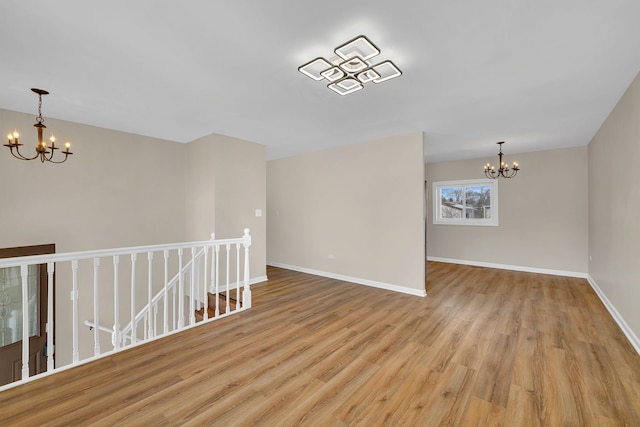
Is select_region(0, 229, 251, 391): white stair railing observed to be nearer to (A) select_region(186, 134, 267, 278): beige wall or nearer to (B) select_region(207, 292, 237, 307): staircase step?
(B) select_region(207, 292, 237, 307): staircase step

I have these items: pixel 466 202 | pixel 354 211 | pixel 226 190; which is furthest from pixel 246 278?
pixel 466 202

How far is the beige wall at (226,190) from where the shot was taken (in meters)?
4.55

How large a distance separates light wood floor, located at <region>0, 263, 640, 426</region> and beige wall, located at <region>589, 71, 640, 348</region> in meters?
0.45

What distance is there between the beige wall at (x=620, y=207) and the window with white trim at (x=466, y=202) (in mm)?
1973

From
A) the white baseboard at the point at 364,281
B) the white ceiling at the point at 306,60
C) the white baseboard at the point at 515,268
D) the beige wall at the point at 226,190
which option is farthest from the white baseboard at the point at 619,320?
the beige wall at the point at 226,190

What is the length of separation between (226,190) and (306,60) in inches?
113

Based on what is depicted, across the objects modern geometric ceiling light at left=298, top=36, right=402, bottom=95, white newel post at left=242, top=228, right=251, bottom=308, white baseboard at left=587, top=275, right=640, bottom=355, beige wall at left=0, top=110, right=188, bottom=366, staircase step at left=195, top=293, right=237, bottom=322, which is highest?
modern geometric ceiling light at left=298, top=36, right=402, bottom=95

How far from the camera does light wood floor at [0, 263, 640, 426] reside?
1.80 m

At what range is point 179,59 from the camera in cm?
233

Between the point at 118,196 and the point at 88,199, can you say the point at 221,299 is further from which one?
the point at 88,199

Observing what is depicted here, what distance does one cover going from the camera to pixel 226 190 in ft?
15.2

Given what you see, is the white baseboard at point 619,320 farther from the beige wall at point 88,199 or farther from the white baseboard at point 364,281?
the beige wall at point 88,199

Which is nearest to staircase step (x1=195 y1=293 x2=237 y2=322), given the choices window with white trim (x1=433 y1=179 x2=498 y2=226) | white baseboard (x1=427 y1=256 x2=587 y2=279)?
white baseboard (x1=427 y1=256 x2=587 y2=279)

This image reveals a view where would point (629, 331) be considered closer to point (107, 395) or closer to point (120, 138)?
point (107, 395)
